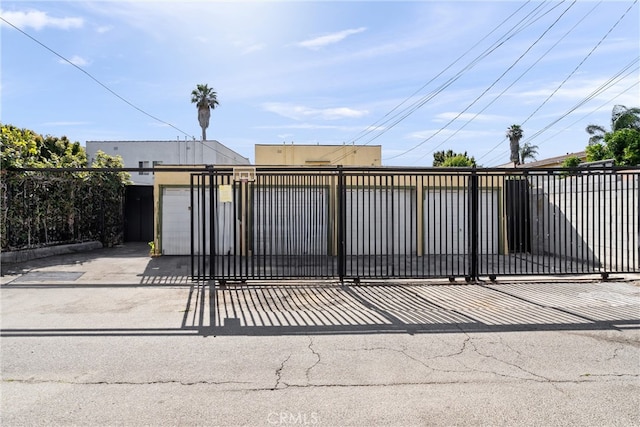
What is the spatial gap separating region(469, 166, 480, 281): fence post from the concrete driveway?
95 cm

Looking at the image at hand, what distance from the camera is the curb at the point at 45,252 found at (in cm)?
1116

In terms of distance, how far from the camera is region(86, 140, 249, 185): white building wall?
1423 inches

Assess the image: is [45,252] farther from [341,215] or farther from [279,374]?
[279,374]

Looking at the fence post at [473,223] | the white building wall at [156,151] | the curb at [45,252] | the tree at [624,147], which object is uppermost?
the white building wall at [156,151]

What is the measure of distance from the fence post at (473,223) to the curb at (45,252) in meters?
11.1

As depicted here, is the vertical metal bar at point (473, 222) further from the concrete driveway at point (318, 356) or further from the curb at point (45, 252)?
the curb at point (45, 252)

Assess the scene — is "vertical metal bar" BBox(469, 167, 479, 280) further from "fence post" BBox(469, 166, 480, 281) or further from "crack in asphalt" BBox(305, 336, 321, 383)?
"crack in asphalt" BBox(305, 336, 321, 383)

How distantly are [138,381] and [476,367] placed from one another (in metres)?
3.38

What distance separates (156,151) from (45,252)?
25371 mm

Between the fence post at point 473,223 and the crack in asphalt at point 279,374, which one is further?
the fence post at point 473,223

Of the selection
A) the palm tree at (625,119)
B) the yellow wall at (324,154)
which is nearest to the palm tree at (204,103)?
the yellow wall at (324,154)

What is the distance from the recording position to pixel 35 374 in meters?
4.34

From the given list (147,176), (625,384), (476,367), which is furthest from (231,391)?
(147,176)

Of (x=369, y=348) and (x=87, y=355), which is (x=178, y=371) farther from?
(x=369, y=348)
